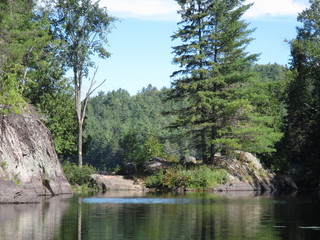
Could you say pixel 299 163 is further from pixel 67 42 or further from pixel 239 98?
pixel 67 42

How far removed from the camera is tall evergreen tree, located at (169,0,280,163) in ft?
161

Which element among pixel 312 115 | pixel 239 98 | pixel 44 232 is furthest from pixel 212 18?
pixel 44 232

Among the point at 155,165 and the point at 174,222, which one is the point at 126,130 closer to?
the point at 155,165

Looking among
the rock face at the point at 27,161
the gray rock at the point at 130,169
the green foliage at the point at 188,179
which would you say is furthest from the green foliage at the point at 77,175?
the rock face at the point at 27,161

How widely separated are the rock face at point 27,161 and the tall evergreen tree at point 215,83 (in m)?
14.2

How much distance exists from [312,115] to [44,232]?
47086 millimetres

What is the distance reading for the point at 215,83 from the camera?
168 feet

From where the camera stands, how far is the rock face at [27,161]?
98.1 feet

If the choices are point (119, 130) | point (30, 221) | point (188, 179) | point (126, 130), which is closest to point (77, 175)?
point (188, 179)

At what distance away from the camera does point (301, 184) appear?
58531 mm

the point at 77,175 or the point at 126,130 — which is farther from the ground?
the point at 126,130

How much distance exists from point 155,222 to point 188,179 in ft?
85.0

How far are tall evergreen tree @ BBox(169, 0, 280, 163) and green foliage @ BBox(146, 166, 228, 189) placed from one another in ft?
10.8

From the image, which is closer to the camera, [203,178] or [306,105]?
[203,178]
